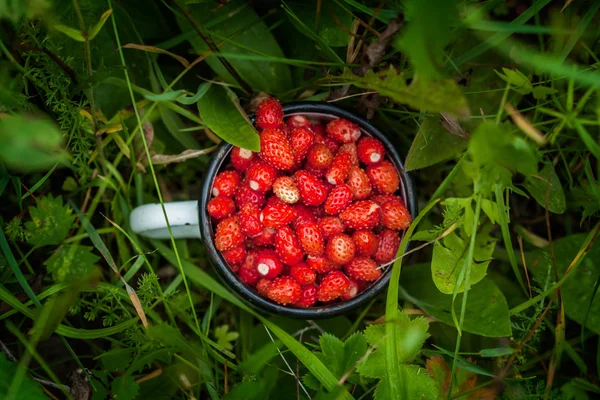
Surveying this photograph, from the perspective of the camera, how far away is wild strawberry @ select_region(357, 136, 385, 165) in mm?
1224

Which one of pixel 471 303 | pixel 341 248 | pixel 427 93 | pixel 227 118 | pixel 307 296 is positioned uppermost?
pixel 427 93

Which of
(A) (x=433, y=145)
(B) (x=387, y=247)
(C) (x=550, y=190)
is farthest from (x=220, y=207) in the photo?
(C) (x=550, y=190)

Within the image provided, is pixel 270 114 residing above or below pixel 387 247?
above

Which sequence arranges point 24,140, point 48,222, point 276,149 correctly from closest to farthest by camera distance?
1. point 24,140
2. point 276,149
3. point 48,222

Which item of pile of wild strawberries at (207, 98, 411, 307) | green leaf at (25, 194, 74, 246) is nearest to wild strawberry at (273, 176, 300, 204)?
pile of wild strawberries at (207, 98, 411, 307)

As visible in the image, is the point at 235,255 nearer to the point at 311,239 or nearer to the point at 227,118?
the point at 311,239

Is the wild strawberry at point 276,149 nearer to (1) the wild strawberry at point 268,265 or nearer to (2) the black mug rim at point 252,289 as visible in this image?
(2) the black mug rim at point 252,289

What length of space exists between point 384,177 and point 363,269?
0.21 m

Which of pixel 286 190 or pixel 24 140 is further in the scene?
pixel 286 190

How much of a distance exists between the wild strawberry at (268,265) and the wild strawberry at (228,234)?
0.06 metres

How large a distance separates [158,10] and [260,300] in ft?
2.50

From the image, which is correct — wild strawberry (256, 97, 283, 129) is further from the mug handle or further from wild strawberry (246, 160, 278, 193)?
the mug handle

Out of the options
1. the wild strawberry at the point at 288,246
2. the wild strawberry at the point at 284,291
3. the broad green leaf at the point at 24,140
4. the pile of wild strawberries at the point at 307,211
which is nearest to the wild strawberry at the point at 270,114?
the pile of wild strawberries at the point at 307,211

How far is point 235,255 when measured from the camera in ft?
4.06
